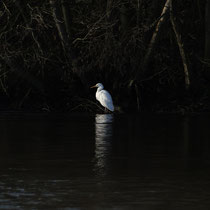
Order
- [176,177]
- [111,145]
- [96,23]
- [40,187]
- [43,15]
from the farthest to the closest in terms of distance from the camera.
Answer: [43,15]
[96,23]
[111,145]
[176,177]
[40,187]

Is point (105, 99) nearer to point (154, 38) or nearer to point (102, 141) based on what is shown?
point (154, 38)

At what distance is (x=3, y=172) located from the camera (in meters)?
11.4

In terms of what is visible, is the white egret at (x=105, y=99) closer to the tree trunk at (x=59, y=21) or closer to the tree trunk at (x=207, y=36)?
the tree trunk at (x=59, y=21)

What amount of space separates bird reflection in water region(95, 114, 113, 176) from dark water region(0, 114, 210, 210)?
14 millimetres

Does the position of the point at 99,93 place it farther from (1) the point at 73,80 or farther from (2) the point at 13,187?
(2) the point at 13,187

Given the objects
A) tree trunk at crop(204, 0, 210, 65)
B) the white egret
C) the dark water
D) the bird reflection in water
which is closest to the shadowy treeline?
tree trunk at crop(204, 0, 210, 65)

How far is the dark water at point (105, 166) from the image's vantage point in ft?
29.5

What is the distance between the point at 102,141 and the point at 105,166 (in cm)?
428

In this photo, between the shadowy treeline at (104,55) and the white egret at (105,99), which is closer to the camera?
the white egret at (105,99)

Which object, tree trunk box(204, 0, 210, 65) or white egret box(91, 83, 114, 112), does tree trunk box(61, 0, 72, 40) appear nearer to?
white egret box(91, 83, 114, 112)

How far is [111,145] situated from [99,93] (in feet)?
37.7

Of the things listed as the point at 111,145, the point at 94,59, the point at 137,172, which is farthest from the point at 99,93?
the point at 137,172

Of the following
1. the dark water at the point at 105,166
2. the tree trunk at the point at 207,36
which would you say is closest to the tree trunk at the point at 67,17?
the tree trunk at the point at 207,36

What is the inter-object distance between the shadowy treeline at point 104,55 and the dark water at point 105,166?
251 inches
